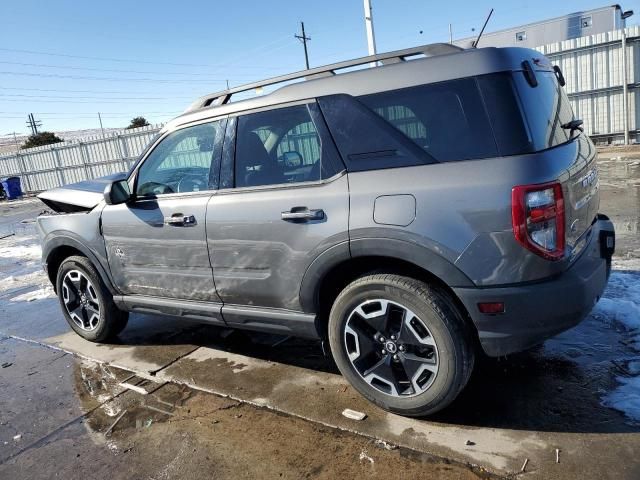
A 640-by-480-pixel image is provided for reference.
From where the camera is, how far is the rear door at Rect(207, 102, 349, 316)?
2.86 meters

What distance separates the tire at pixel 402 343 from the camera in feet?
8.50

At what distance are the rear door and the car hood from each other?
1448mm

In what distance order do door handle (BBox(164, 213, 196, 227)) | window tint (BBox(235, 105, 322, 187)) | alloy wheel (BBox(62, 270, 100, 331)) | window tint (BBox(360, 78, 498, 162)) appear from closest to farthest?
1. window tint (BBox(360, 78, 498, 162))
2. window tint (BBox(235, 105, 322, 187))
3. door handle (BBox(164, 213, 196, 227))
4. alloy wheel (BBox(62, 270, 100, 331))

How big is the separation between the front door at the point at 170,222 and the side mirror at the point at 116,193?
0.22ft

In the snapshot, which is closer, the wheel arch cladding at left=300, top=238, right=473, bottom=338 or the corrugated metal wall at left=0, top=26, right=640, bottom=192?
the wheel arch cladding at left=300, top=238, right=473, bottom=338

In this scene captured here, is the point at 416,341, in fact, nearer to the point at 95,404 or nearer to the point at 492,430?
the point at 492,430

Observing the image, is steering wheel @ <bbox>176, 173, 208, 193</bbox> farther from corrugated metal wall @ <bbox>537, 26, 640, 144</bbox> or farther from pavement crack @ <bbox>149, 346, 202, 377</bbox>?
corrugated metal wall @ <bbox>537, 26, 640, 144</bbox>

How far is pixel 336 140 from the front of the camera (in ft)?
9.37

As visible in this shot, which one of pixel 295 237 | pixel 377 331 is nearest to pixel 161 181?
pixel 295 237

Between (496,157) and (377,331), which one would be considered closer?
(496,157)

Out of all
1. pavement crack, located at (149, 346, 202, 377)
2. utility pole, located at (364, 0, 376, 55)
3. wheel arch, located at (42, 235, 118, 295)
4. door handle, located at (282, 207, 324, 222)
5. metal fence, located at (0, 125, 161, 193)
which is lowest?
pavement crack, located at (149, 346, 202, 377)

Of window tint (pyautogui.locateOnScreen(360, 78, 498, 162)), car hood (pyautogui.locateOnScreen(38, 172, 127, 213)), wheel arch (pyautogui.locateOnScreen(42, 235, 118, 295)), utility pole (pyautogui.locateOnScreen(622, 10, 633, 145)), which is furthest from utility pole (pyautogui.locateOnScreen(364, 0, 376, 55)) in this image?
window tint (pyautogui.locateOnScreen(360, 78, 498, 162))

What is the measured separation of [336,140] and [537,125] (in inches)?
42.3

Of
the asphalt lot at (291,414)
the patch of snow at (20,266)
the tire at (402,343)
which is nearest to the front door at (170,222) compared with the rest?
the asphalt lot at (291,414)
